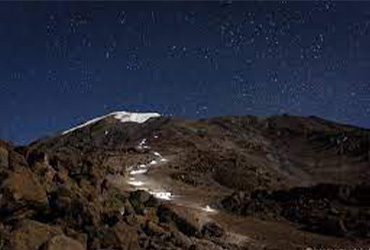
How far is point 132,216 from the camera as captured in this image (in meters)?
26.1

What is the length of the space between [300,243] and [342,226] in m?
3.88

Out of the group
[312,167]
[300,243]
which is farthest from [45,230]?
[312,167]

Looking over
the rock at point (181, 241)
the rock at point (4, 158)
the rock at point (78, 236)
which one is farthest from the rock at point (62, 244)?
the rock at point (4, 158)

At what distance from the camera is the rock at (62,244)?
1783 centimetres

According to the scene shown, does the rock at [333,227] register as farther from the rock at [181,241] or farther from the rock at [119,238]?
the rock at [119,238]

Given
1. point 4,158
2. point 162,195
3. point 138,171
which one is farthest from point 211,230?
point 138,171

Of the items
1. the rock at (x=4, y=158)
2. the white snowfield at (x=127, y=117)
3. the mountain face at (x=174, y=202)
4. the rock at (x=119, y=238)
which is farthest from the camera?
the white snowfield at (x=127, y=117)

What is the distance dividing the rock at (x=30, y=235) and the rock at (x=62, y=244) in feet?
1.77

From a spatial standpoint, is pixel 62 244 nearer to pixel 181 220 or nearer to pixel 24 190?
pixel 24 190

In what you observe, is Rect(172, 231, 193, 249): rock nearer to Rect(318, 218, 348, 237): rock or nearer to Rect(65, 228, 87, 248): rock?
Rect(65, 228, 87, 248): rock

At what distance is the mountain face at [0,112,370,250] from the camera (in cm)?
2198

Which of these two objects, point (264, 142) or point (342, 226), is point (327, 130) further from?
point (342, 226)

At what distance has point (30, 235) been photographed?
18531mm

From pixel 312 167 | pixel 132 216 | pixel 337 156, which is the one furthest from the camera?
pixel 337 156
